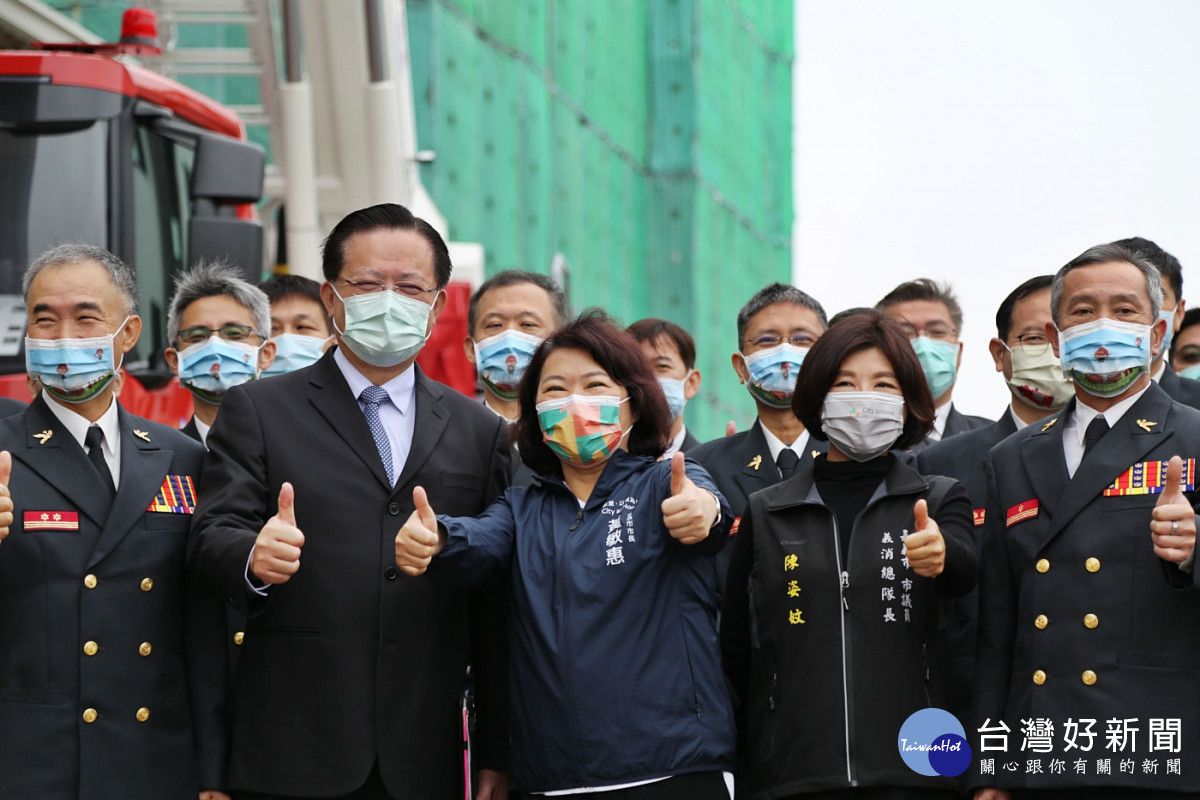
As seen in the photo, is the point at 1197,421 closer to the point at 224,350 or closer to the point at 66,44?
the point at 224,350

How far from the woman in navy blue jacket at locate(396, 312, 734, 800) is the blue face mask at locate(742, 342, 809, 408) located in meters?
1.12

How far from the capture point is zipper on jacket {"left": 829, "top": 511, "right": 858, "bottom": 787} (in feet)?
13.0

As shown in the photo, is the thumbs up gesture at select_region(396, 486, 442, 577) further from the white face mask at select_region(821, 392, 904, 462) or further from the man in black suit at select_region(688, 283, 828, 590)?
the man in black suit at select_region(688, 283, 828, 590)

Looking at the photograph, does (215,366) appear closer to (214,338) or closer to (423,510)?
(214,338)

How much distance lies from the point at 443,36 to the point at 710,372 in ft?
45.6

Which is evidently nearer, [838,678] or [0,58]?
[838,678]

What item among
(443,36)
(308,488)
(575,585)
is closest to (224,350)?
(308,488)

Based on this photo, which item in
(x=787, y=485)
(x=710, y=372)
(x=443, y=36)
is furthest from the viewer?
(x=710, y=372)

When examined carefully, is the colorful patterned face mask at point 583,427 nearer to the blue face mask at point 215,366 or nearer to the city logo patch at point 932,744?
the city logo patch at point 932,744

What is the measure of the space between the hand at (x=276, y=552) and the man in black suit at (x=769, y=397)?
1.79 meters

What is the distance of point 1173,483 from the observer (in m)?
3.75

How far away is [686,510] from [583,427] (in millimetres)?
459

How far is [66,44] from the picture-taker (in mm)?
7457

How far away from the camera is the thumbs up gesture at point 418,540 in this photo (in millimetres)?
3738
